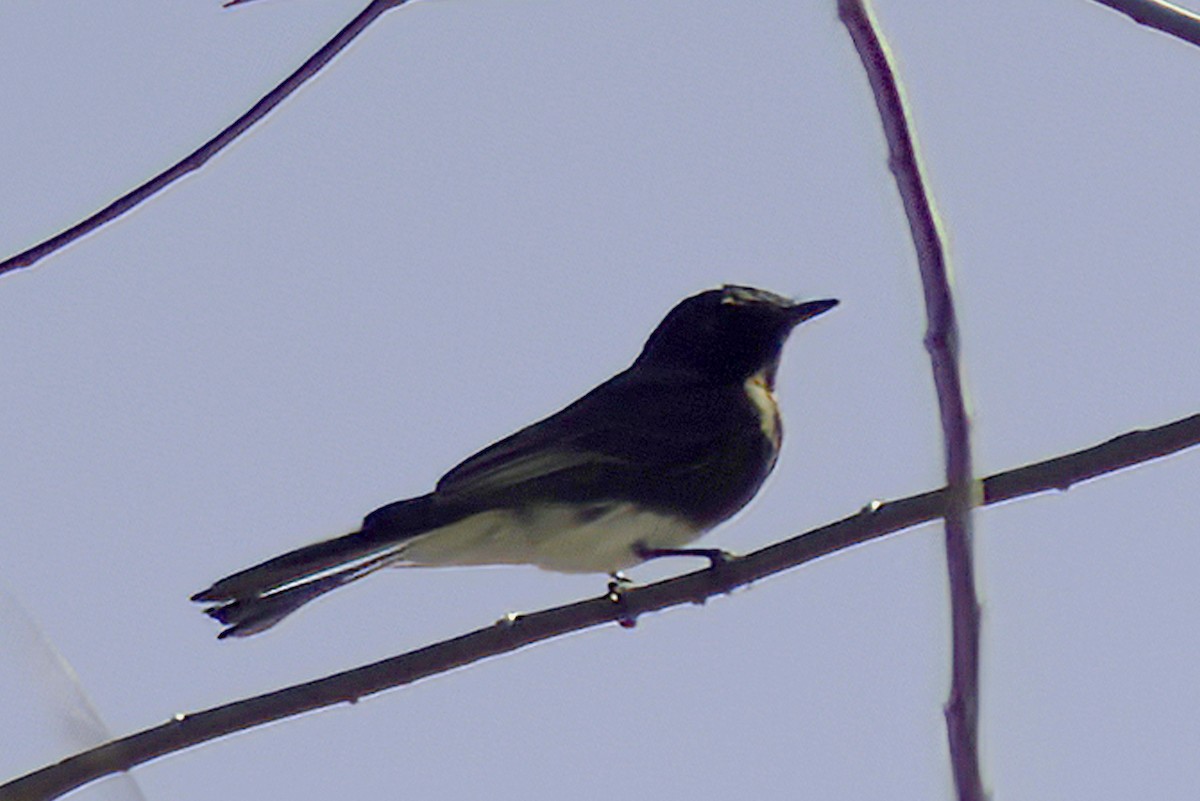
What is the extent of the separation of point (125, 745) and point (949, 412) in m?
1.47

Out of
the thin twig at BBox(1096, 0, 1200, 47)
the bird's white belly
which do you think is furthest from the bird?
the thin twig at BBox(1096, 0, 1200, 47)

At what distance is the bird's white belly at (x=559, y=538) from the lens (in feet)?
17.1

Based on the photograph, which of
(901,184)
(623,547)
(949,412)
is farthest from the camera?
(623,547)

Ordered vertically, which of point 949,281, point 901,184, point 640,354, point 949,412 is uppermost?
point 640,354

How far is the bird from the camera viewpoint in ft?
15.2

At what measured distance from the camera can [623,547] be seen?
17.9 feet

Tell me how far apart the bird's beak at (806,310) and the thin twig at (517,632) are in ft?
10.7

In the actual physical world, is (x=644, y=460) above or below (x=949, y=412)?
above

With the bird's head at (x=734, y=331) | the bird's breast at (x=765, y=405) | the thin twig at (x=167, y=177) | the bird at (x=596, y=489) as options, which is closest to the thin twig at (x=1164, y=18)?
the thin twig at (x=167, y=177)

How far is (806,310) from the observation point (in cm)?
674

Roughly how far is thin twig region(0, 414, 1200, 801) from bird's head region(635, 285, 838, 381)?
3.19 meters

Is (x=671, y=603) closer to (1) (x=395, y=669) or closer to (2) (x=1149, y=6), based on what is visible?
(1) (x=395, y=669)

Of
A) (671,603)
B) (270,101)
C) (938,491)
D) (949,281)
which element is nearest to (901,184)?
(949,281)

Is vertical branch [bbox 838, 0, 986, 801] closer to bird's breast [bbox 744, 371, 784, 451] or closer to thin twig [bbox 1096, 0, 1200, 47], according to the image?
thin twig [bbox 1096, 0, 1200, 47]
